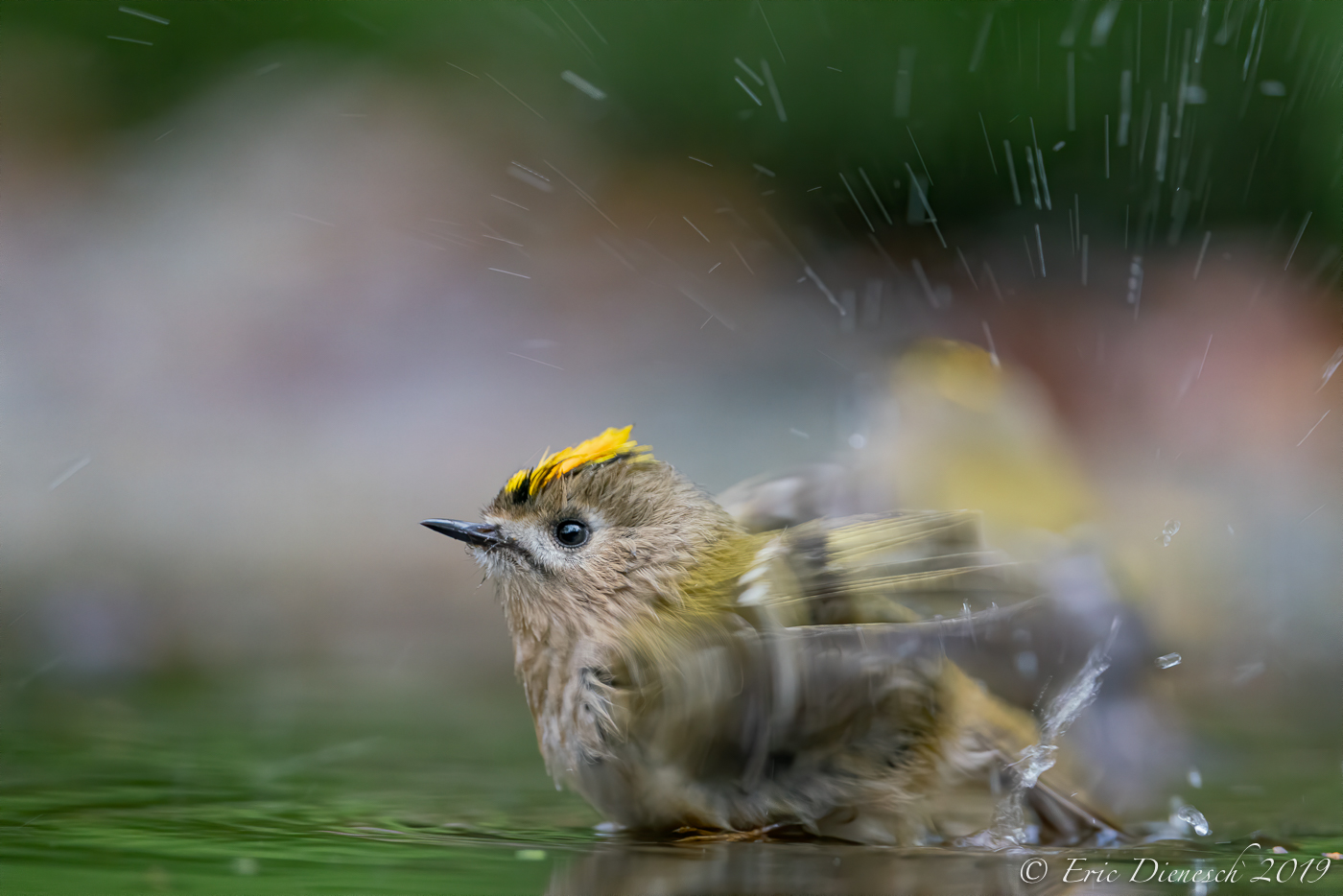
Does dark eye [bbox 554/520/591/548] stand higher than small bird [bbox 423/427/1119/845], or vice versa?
dark eye [bbox 554/520/591/548]

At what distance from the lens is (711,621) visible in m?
1.87

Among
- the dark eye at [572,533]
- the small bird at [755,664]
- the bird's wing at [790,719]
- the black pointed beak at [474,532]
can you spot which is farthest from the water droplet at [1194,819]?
the black pointed beak at [474,532]

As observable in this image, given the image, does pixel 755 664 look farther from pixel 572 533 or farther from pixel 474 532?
pixel 474 532

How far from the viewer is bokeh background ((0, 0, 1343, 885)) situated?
417 centimetres

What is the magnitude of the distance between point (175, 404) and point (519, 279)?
2.10 m

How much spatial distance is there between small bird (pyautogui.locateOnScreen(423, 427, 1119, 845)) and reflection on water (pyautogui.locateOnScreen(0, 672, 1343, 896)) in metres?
0.11

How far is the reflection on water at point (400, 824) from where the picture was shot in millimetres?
1324

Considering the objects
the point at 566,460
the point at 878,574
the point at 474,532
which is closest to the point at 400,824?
the point at 474,532

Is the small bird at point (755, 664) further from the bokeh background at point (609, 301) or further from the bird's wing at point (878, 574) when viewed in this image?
the bokeh background at point (609, 301)

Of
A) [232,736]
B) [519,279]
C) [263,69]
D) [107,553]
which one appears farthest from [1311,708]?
[263,69]

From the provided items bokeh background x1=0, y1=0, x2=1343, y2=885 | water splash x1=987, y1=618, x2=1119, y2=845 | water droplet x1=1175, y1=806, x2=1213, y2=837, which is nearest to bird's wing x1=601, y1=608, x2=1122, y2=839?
water splash x1=987, y1=618, x2=1119, y2=845

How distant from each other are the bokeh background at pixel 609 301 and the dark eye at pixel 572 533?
109 centimetres

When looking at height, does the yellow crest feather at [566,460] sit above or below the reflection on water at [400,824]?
above

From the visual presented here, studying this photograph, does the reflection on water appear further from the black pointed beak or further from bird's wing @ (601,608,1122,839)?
the black pointed beak
